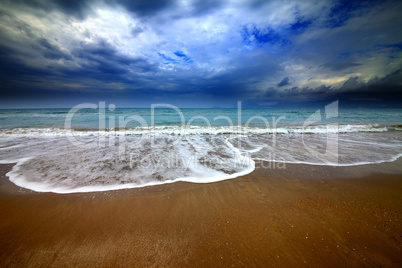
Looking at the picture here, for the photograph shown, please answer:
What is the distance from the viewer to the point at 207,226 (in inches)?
87.6

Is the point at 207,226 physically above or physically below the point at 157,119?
below

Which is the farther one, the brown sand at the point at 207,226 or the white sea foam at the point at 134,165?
the white sea foam at the point at 134,165

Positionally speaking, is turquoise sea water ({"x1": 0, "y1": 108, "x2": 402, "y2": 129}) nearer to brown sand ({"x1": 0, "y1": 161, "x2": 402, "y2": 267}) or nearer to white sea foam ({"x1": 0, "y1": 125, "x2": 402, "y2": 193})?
white sea foam ({"x1": 0, "y1": 125, "x2": 402, "y2": 193})

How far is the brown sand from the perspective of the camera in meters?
1.77

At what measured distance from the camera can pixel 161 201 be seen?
111 inches

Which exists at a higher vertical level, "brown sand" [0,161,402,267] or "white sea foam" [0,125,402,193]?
"white sea foam" [0,125,402,193]

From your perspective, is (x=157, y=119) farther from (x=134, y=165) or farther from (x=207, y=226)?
Answer: (x=207, y=226)

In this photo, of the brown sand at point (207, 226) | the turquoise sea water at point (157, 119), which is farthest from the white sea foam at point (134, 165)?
the turquoise sea water at point (157, 119)

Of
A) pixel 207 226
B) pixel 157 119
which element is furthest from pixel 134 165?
pixel 157 119

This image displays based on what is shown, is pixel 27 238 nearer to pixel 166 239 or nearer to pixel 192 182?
pixel 166 239

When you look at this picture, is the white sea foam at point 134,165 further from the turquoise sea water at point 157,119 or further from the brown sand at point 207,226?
the turquoise sea water at point 157,119

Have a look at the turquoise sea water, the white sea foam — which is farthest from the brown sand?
the turquoise sea water

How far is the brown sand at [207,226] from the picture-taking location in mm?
1773

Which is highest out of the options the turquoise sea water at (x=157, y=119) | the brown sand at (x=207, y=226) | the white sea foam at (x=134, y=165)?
→ the turquoise sea water at (x=157, y=119)
